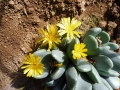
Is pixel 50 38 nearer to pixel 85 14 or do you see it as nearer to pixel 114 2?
pixel 85 14

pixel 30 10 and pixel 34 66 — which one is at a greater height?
pixel 30 10

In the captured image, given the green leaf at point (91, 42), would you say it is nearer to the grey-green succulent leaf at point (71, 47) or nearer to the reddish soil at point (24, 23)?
the grey-green succulent leaf at point (71, 47)

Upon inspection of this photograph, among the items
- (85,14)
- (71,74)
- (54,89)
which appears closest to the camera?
(71,74)

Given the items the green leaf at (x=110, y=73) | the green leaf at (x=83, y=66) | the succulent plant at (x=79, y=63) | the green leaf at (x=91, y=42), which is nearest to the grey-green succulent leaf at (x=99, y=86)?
the succulent plant at (x=79, y=63)

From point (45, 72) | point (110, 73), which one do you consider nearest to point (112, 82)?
point (110, 73)

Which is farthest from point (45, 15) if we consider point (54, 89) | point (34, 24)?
point (54, 89)

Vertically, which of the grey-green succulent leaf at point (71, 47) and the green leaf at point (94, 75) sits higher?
the grey-green succulent leaf at point (71, 47)

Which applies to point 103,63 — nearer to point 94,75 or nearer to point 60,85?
point 94,75

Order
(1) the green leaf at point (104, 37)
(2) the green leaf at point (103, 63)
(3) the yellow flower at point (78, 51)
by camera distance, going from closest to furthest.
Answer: (3) the yellow flower at point (78, 51)
(2) the green leaf at point (103, 63)
(1) the green leaf at point (104, 37)
